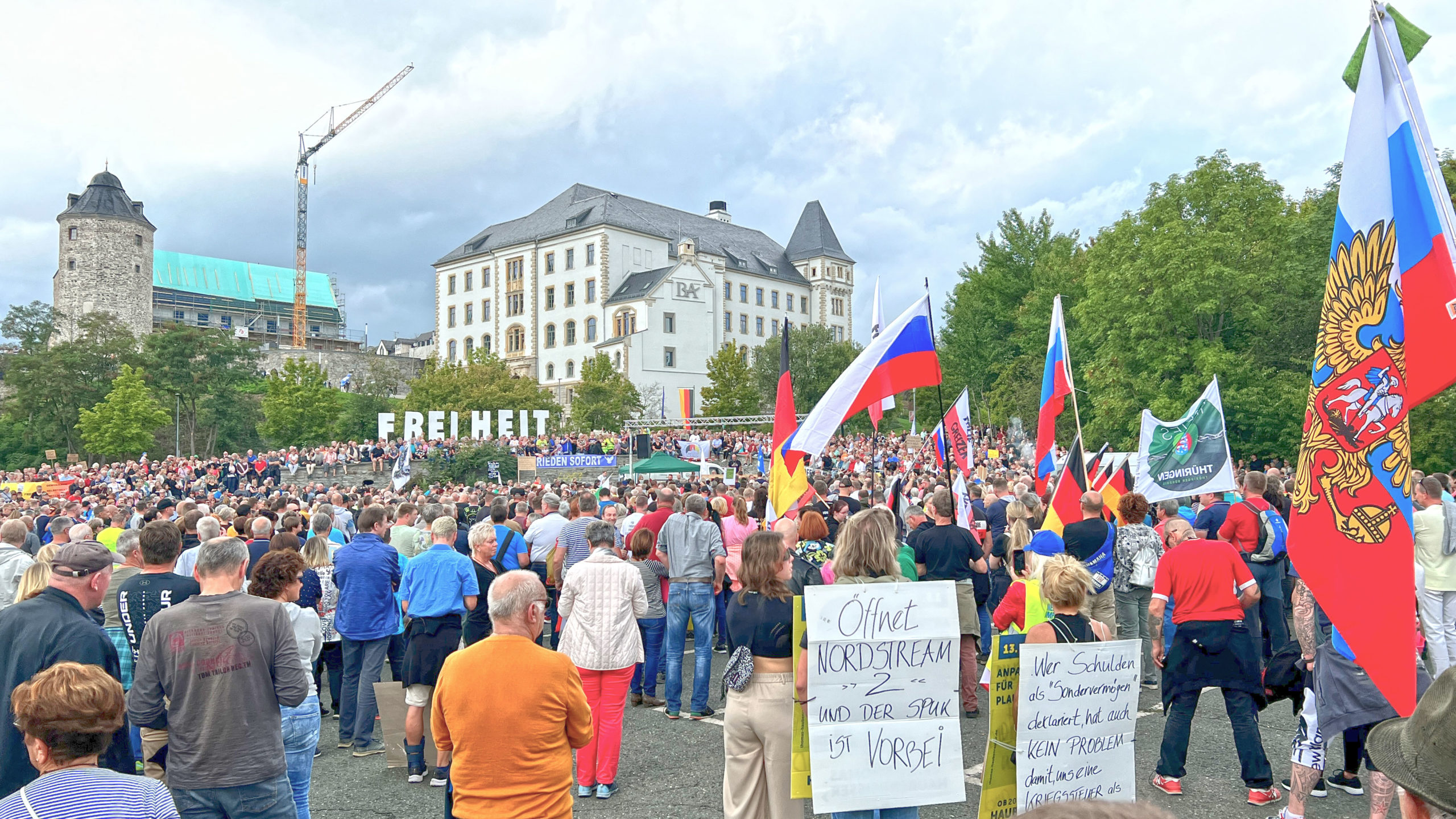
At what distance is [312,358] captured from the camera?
97125 millimetres

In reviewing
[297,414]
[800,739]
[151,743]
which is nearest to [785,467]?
[800,739]

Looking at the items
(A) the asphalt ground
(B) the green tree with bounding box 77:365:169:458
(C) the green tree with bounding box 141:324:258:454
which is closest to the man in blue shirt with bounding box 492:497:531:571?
(A) the asphalt ground

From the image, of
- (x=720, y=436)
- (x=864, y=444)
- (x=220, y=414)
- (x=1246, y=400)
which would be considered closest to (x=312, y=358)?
(x=220, y=414)

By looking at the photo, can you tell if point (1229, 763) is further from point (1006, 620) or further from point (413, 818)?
point (413, 818)

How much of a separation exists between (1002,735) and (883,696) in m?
0.66

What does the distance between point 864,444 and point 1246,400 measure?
54.9ft

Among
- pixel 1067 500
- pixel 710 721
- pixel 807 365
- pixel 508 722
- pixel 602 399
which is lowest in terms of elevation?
pixel 710 721

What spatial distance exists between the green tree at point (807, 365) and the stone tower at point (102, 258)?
54044mm

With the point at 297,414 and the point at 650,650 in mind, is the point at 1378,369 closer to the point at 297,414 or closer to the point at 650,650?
the point at 650,650

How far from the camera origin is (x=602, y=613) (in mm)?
6676

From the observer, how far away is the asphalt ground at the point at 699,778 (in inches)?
238

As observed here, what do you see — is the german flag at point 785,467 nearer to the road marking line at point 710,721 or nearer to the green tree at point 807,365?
the road marking line at point 710,721

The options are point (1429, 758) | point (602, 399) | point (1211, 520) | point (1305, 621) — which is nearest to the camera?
point (1429, 758)

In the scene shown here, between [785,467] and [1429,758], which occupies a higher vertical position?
[785,467]
